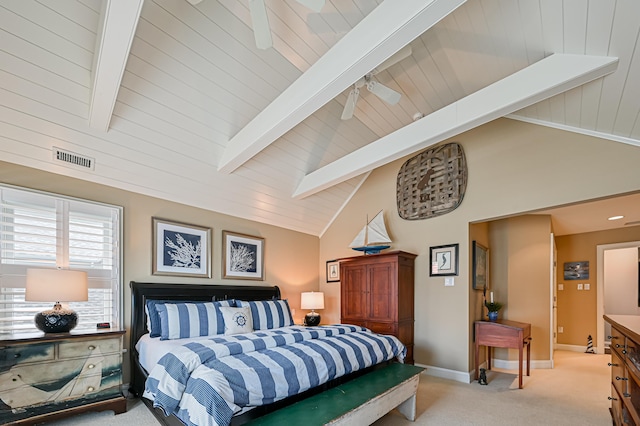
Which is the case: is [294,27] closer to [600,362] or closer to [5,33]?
[5,33]

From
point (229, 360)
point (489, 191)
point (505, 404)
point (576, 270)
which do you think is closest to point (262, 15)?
point (229, 360)

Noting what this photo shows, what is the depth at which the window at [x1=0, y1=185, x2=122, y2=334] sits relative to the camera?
9.27 ft

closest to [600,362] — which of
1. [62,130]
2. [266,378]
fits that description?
[266,378]

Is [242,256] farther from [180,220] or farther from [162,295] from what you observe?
[162,295]

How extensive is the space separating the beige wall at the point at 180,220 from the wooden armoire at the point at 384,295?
1.11 metres

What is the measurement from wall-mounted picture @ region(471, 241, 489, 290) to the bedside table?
4.13 meters

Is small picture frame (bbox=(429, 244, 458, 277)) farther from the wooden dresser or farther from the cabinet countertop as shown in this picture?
the cabinet countertop

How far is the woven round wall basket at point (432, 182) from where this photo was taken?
170 inches

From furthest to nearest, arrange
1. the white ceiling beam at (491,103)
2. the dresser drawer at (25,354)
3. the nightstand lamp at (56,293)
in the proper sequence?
1. the nightstand lamp at (56,293)
2. the dresser drawer at (25,354)
3. the white ceiling beam at (491,103)

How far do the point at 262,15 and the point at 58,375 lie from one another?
3.19 meters

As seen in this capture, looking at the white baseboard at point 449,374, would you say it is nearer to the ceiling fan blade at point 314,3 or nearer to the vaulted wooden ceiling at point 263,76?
the vaulted wooden ceiling at point 263,76

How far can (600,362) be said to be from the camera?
16.9 feet

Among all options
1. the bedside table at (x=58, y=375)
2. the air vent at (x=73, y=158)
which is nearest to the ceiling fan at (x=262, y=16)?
the air vent at (x=73, y=158)

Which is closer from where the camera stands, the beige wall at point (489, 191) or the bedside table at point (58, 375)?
Answer: the bedside table at point (58, 375)
